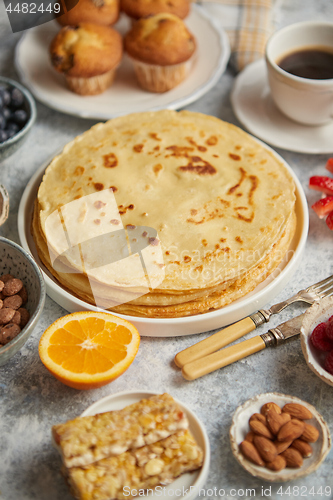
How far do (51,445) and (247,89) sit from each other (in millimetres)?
2080

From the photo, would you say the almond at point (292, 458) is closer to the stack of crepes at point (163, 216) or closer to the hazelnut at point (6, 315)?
the stack of crepes at point (163, 216)

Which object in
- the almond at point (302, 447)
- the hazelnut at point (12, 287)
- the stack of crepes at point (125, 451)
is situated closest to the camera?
the stack of crepes at point (125, 451)

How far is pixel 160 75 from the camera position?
8.37 feet

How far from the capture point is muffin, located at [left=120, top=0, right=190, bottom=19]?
2662mm

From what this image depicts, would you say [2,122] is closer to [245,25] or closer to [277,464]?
[245,25]

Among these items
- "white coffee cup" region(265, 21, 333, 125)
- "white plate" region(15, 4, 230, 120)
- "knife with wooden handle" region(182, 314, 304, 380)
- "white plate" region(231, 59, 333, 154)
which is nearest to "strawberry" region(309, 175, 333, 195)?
"white plate" region(231, 59, 333, 154)

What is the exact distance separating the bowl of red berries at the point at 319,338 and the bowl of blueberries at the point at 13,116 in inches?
60.6

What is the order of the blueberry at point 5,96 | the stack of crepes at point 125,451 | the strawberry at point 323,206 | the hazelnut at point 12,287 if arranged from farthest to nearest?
the blueberry at point 5,96, the strawberry at point 323,206, the hazelnut at point 12,287, the stack of crepes at point 125,451

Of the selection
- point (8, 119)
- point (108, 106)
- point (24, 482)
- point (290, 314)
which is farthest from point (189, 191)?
point (24, 482)

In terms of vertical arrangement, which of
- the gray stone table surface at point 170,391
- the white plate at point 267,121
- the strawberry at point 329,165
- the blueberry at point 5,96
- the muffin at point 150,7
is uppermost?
the muffin at point 150,7

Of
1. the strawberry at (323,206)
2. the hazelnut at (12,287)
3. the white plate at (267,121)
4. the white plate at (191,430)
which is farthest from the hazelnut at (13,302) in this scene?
the white plate at (267,121)

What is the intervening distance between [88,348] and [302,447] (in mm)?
729

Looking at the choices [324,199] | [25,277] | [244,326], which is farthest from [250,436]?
[324,199]

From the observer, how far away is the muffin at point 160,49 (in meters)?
2.48
